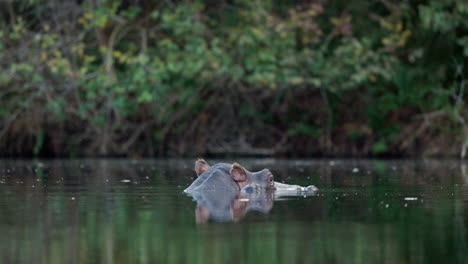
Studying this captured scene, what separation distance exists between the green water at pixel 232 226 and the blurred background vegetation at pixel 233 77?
11277 millimetres

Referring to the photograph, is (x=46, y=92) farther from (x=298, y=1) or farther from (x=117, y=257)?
(x=117, y=257)

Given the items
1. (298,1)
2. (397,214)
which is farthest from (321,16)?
(397,214)

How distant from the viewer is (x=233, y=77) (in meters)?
25.8

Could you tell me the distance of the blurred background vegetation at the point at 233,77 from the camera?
83.6 feet

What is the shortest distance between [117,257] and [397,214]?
11.6 ft

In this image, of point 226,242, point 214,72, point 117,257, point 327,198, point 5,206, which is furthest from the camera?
point 214,72

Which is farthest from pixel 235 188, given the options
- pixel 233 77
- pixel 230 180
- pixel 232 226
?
pixel 233 77

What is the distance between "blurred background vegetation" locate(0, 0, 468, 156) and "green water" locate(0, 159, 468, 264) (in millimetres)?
11277

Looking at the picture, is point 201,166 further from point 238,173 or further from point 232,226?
point 232,226

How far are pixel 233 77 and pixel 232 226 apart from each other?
1745 centimetres

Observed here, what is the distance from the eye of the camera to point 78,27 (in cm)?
2802

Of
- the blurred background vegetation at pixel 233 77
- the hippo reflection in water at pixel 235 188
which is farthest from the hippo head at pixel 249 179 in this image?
the blurred background vegetation at pixel 233 77

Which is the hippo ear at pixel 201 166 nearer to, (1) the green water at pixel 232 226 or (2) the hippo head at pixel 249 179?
(1) the green water at pixel 232 226

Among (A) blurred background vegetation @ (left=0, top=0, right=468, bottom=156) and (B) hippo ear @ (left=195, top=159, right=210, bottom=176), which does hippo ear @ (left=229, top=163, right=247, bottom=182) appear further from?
(A) blurred background vegetation @ (left=0, top=0, right=468, bottom=156)
